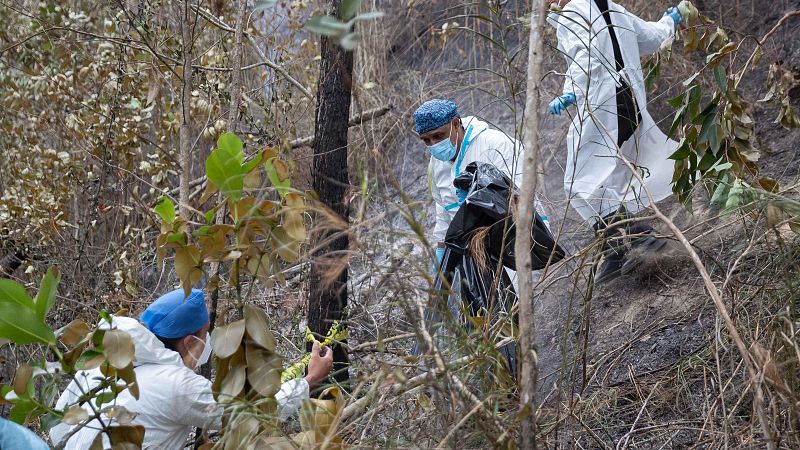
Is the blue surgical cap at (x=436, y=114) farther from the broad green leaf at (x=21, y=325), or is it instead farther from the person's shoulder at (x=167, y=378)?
the broad green leaf at (x=21, y=325)

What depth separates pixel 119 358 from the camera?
7.95 feet

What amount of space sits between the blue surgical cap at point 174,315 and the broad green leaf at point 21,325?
29.6 inches

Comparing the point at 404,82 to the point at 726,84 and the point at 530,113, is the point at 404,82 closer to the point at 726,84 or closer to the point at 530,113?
the point at 726,84

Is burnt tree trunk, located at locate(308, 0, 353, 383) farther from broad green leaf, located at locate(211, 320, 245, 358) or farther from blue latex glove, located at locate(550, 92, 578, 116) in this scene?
broad green leaf, located at locate(211, 320, 245, 358)

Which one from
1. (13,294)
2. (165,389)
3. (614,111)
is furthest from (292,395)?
(614,111)

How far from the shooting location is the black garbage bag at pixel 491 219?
12.7 feet

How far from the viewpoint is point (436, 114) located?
452 centimetres

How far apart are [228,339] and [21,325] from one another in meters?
0.55

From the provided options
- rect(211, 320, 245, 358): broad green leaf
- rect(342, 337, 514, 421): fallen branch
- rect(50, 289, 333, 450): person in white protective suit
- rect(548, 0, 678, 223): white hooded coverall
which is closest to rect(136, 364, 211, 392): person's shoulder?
rect(50, 289, 333, 450): person in white protective suit

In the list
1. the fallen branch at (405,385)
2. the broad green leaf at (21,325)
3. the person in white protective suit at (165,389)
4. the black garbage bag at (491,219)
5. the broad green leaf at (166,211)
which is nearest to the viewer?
the fallen branch at (405,385)

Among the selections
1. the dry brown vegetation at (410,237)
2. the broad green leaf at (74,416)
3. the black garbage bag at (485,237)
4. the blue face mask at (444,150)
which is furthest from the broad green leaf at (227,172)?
the blue face mask at (444,150)

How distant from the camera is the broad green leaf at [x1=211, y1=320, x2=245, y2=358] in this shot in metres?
2.57

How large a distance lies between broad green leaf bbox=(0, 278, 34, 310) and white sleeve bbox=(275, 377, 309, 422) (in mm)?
782

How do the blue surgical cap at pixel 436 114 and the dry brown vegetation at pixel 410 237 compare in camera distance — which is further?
the blue surgical cap at pixel 436 114
